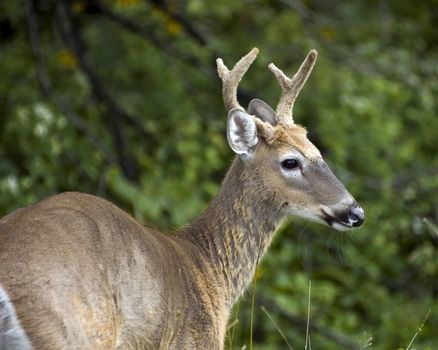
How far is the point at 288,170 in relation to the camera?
707 centimetres

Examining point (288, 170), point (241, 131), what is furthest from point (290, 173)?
point (241, 131)

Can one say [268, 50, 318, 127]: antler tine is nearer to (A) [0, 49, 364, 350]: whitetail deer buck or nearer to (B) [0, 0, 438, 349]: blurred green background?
(A) [0, 49, 364, 350]: whitetail deer buck

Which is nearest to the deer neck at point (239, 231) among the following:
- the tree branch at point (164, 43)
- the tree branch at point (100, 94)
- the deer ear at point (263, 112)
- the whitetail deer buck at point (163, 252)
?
the whitetail deer buck at point (163, 252)

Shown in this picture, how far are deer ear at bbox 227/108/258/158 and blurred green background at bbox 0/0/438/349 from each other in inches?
112

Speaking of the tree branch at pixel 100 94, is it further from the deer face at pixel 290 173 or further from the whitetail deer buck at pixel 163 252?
the deer face at pixel 290 173

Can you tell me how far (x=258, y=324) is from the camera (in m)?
11.7

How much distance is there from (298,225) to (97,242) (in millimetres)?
6647

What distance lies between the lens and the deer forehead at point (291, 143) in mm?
7102

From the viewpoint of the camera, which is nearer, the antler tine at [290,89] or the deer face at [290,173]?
the deer face at [290,173]

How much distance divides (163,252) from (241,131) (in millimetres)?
871

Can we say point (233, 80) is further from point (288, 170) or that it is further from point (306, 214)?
point (306, 214)

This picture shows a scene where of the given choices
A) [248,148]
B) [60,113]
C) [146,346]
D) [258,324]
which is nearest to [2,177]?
[60,113]

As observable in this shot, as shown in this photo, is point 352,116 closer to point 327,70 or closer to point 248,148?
point 327,70

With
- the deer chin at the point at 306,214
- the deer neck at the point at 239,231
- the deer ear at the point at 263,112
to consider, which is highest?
the deer ear at the point at 263,112
